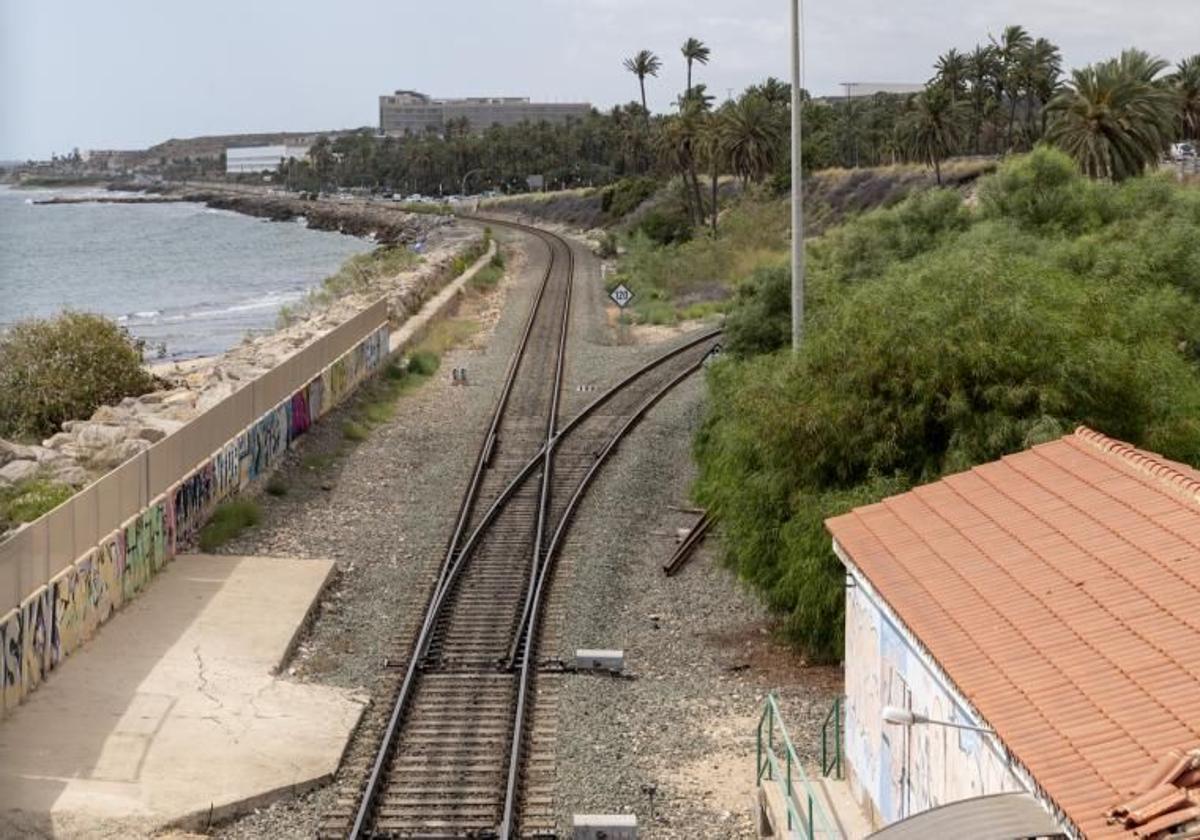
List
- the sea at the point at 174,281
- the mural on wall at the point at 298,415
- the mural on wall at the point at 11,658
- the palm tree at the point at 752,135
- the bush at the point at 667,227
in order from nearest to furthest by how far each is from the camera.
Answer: the mural on wall at the point at 11,658 → the mural on wall at the point at 298,415 → the palm tree at the point at 752,135 → the sea at the point at 174,281 → the bush at the point at 667,227

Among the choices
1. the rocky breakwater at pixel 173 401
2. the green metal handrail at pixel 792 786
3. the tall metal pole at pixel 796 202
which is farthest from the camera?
the rocky breakwater at pixel 173 401

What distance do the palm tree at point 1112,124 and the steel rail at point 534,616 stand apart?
1431 centimetres

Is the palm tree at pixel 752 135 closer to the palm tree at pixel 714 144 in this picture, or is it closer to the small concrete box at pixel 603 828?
the palm tree at pixel 714 144

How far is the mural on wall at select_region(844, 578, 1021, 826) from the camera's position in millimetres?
12195

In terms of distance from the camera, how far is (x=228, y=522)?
2780cm

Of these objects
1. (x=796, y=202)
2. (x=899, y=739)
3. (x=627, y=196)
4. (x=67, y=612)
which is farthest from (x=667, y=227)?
(x=899, y=739)

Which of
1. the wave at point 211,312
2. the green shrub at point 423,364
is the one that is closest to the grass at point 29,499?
the green shrub at point 423,364

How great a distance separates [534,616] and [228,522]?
24.7 ft

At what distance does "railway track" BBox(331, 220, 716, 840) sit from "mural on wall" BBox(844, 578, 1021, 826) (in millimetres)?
3101

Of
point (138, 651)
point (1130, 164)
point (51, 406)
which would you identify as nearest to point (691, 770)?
point (138, 651)

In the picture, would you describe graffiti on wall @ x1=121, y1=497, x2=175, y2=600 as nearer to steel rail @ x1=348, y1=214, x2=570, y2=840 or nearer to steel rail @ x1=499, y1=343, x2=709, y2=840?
steel rail @ x1=348, y1=214, x2=570, y2=840

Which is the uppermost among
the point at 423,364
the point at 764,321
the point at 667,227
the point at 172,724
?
the point at 764,321

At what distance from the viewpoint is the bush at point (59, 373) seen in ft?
129

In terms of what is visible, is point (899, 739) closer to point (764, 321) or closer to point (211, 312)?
point (764, 321)
